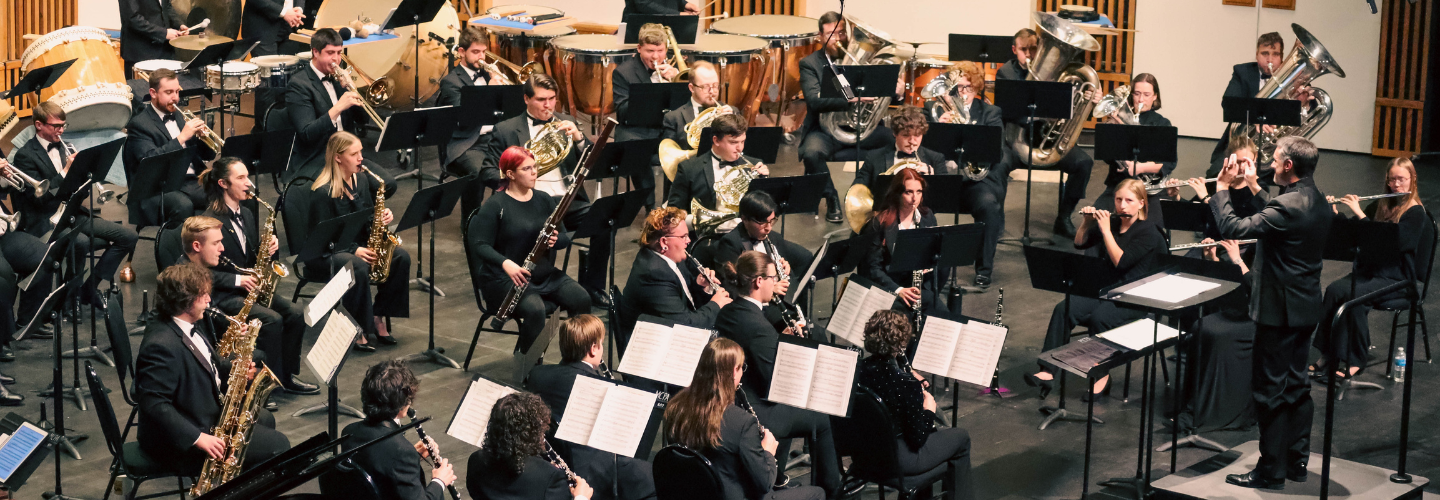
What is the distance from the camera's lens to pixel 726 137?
Answer: 7.73m

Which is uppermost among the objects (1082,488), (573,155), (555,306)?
(573,155)

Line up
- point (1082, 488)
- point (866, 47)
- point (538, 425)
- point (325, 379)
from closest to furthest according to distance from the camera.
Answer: point (538, 425)
point (325, 379)
point (1082, 488)
point (866, 47)

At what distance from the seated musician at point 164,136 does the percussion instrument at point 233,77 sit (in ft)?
4.77

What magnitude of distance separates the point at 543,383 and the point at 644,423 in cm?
69

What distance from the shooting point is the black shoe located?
6074 millimetres

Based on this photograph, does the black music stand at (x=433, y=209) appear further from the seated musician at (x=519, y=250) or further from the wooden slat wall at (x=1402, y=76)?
the wooden slat wall at (x=1402, y=76)

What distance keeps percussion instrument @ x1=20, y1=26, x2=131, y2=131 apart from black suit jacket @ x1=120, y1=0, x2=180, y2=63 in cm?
18

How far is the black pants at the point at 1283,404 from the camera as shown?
19.8 ft

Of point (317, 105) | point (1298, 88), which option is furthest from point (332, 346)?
point (1298, 88)

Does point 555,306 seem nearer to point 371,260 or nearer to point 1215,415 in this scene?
point 371,260

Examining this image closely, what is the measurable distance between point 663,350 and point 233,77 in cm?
577

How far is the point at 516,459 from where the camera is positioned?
4.64m

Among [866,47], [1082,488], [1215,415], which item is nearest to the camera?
[1082,488]

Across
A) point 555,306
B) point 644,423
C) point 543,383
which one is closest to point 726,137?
point 555,306
